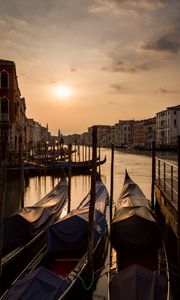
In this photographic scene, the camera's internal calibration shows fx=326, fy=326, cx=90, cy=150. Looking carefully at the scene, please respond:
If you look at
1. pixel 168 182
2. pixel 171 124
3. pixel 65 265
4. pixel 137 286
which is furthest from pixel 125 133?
pixel 137 286

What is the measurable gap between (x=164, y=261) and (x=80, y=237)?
6.12ft

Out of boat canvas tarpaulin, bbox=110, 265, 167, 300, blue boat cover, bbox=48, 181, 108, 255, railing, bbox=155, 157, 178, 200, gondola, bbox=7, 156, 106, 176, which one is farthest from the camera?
gondola, bbox=7, 156, 106, 176

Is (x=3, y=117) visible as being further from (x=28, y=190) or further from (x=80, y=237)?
(x=80, y=237)

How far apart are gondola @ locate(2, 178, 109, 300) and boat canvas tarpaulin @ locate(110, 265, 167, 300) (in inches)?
31.6

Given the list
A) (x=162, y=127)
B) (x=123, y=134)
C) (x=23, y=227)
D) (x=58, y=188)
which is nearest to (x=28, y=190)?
(x=58, y=188)

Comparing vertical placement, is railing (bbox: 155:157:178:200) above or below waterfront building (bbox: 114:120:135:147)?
below

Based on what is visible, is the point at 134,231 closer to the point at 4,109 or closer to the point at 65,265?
the point at 65,265

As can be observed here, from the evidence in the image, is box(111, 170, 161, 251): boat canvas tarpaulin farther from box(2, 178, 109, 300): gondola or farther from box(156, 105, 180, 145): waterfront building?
box(156, 105, 180, 145): waterfront building

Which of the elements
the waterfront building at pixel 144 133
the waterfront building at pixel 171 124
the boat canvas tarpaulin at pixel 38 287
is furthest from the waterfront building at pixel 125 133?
the boat canvas tarpaulin at pixel 38 287

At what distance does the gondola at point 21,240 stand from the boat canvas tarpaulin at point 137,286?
290 cm

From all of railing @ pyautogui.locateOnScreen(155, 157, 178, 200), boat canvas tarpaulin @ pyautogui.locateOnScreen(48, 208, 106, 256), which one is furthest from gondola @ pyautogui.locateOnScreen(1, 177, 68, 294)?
railing @ pyautogui.locateOnScreen(155, 157, 178, 200)

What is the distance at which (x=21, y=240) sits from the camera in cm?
781

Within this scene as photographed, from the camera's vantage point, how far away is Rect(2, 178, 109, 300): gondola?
461 centimetres

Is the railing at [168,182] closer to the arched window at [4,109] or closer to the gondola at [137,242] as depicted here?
the gondola at [137,242]
